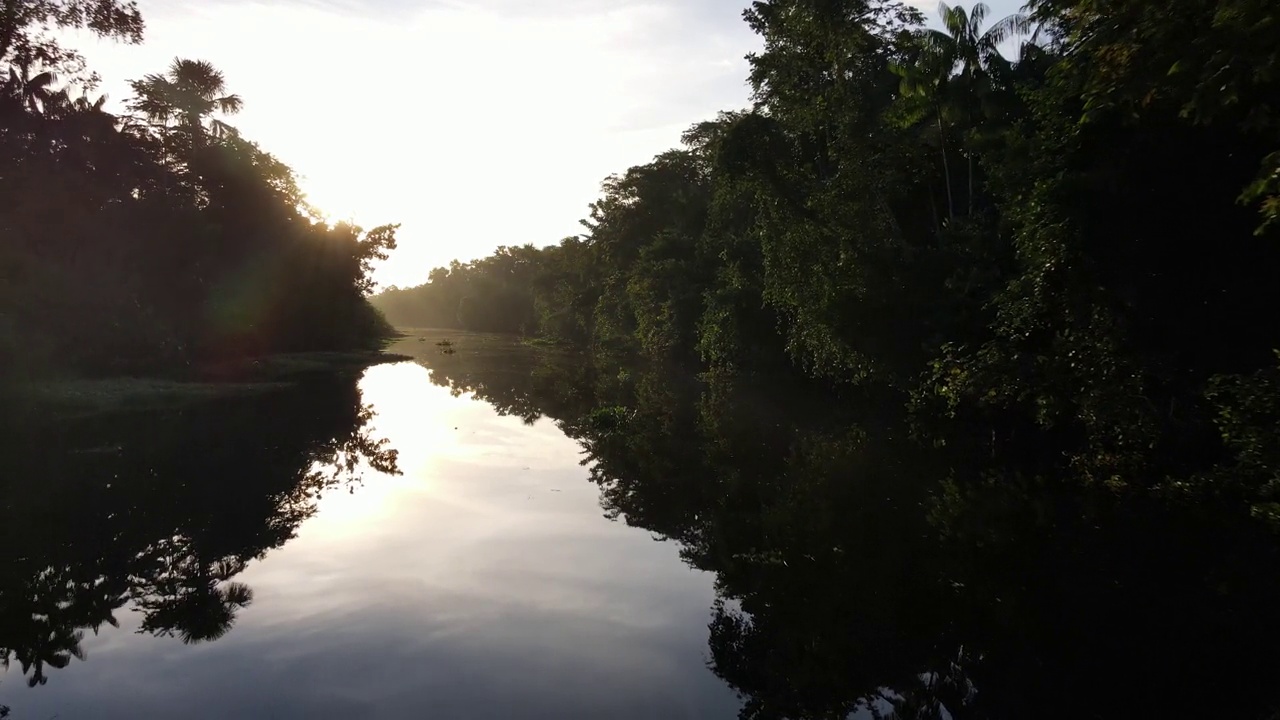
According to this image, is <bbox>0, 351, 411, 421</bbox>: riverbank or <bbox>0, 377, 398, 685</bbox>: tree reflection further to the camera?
<bbox>0, 351, 411, 421</bbox>: riverbank

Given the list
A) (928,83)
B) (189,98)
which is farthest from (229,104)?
(928,83)

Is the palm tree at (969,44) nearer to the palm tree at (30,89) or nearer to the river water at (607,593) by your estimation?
the river water at (607,593)

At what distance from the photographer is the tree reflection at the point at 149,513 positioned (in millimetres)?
8734

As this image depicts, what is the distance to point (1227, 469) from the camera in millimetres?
12719

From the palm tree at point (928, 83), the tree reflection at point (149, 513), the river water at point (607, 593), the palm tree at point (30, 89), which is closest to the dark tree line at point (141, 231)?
the palm tree at point (30, 89)

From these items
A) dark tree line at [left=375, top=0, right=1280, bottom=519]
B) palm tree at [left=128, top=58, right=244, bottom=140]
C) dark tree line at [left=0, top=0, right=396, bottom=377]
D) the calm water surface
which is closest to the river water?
the calm water surface

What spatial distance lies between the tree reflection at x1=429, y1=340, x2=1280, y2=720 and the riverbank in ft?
65.2

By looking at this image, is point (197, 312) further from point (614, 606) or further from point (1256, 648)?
point (1256, 648)

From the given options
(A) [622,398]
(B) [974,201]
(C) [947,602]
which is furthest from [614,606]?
(A) [622,398]

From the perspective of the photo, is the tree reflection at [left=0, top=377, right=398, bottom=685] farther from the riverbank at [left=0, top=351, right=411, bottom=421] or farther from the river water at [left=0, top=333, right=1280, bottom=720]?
the riverbank at [left=0, top=351, right=411, bottom=421]

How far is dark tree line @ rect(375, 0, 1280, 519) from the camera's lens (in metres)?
11.0

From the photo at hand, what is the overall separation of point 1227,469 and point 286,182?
58.7 m

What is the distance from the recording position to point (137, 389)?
31734mm

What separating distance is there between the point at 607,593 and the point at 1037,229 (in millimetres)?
11196
